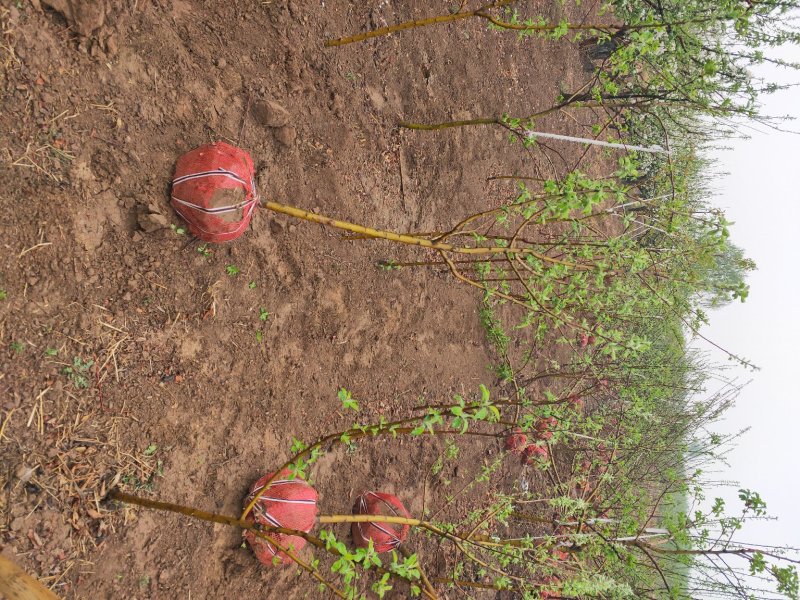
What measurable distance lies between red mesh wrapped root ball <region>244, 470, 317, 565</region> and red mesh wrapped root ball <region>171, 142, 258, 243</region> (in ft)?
4.00

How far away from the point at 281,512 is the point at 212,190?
4.90ft

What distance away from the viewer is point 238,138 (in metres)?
2.65

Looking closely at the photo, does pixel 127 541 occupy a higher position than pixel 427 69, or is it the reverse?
pixel 427 69

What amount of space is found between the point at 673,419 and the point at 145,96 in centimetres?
588

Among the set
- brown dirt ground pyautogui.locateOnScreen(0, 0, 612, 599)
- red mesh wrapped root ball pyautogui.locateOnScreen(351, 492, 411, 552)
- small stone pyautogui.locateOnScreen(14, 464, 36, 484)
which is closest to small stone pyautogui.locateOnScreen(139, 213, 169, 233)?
brown dirt ground pyautogui.locateOnScreen(0, 0, 612, 599)

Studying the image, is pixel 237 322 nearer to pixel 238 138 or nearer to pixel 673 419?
pixel 238 138

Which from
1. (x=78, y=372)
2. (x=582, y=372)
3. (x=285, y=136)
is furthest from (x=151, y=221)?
(x=582, y=372)

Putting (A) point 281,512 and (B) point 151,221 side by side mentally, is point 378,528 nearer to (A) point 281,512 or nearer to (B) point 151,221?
(A) point 281,512

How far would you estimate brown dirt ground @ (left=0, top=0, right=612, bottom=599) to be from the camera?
6.27 feet

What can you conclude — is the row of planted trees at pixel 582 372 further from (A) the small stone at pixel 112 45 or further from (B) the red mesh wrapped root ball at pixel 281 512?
(A) the small stone at pixel 112 45

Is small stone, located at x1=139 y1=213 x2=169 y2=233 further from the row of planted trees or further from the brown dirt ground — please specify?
the row of planted trees

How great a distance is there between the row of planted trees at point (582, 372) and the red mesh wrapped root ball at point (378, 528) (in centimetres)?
15

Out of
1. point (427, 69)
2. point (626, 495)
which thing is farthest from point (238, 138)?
point (626, 495)

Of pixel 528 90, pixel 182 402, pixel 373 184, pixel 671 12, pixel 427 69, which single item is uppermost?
pixel 528 90
